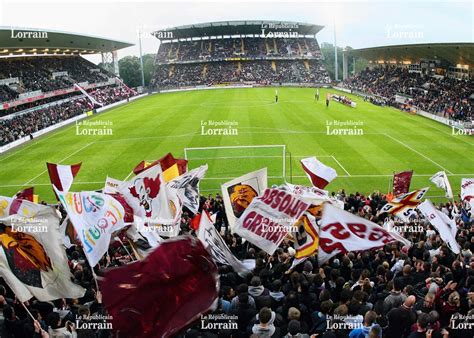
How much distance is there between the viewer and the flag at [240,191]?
11.0 metres

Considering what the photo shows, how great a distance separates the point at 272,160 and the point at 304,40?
84.8 m

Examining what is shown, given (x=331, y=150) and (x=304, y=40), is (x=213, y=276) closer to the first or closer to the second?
(x=331, y=150)

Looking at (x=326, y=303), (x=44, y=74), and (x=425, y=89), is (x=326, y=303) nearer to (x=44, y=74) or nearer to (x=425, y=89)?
(x=425, y=89)

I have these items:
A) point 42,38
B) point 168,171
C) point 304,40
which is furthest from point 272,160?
point 304,40

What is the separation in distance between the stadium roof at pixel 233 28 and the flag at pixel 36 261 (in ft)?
289

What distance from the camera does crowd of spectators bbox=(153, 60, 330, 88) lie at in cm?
8994

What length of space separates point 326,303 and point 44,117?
43.2m

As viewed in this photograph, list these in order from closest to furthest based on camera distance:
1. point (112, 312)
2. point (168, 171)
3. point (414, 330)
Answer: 1. point (112, 312)
2. point (414, 330)
3. point (168, 171)

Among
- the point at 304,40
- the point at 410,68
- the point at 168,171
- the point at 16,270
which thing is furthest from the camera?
the point at 304,40

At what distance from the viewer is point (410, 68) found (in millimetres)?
61625

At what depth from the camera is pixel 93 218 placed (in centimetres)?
823

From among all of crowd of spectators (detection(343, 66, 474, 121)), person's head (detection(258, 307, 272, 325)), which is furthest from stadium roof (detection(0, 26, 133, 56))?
person's head (detection(258, 307, 272, 325))

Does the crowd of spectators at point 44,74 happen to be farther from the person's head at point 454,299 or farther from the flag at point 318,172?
the person's head at point 454,299

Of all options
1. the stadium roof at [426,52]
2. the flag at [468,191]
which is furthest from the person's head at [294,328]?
the stadium roof at [426,52]
